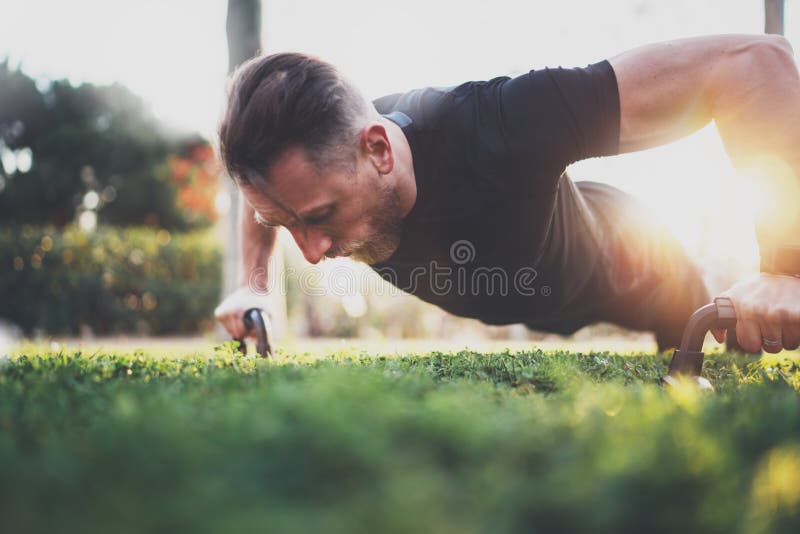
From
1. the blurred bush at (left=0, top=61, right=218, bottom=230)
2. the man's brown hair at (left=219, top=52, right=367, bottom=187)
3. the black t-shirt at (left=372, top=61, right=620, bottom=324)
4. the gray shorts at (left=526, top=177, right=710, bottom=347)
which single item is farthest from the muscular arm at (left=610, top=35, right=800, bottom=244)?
the blurred bush at (left=0, top=61, right=218, bottom=230)

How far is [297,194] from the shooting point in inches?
113

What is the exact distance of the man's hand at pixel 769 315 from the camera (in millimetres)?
2180

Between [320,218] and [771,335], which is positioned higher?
[320,218]

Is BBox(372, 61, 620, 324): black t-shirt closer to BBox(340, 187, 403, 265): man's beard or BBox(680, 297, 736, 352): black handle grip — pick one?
BBox(340, 187, 403, 265): man's beard

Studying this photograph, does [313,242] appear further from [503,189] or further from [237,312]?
[503,189]

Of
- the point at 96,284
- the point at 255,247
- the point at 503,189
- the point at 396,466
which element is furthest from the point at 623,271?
the point at 96,284

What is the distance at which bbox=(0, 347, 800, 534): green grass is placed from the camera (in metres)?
0.66

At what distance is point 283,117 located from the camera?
279 centimetres

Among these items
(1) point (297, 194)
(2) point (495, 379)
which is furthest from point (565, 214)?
(2) point (495, 379)

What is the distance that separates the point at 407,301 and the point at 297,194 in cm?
1272

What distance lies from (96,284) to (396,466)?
13223mm

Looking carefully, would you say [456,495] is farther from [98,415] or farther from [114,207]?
[114,207]

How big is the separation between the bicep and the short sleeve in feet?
0.22

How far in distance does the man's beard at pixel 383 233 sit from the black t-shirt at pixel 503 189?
0.09m
